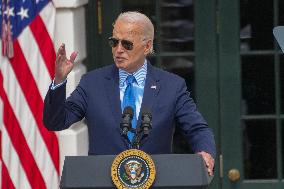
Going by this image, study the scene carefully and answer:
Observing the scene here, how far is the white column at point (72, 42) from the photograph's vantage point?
8398mm

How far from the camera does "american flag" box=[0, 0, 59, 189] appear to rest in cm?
827

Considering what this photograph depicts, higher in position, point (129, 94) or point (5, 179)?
point (129, 94)

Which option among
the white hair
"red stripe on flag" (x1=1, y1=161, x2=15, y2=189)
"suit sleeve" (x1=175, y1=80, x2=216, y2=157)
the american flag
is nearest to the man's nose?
the white hair

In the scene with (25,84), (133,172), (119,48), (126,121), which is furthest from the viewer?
(25,84)

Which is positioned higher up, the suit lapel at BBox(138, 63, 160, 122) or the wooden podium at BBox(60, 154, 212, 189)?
the suit lapel at BBox(138, 63, 160, 122)

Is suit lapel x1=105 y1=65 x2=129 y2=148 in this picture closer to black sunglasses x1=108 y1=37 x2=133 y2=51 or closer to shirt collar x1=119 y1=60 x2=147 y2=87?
→ shirt collar x1=119 y1=60 x2=147 y2=87

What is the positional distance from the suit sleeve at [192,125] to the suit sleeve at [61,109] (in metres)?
0.45

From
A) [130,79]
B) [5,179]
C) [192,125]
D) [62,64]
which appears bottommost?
[5,179]

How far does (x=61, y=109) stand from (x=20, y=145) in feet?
9.73

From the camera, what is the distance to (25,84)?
833cm

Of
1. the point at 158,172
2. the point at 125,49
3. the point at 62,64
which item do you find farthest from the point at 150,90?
the point at 158,172

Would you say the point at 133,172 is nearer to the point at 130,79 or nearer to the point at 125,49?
the point at 125,49

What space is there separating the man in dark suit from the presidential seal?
56 centimetres

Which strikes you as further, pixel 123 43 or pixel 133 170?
pixel 123 43
